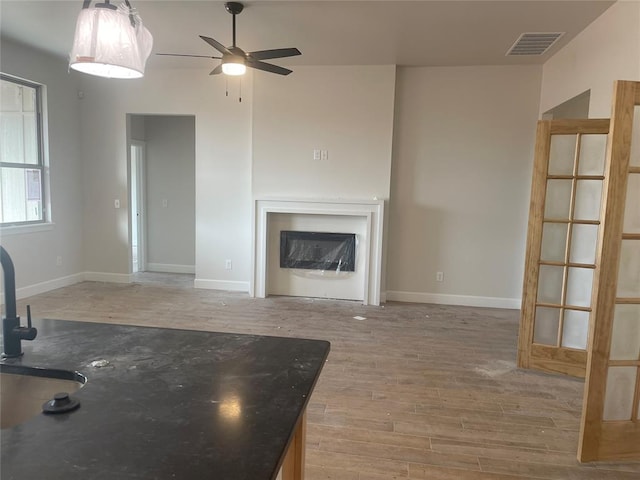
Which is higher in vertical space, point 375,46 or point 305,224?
point 375,46

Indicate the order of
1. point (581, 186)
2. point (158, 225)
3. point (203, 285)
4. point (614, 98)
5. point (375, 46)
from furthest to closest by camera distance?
point (158, 225) → point (203, 285) → point (375, 46) → point (581, 186) → point (614, 98)

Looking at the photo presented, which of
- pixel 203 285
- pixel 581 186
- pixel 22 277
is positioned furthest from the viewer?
pixel 203 285

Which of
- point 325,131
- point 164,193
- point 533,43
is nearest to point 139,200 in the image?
point 164,193

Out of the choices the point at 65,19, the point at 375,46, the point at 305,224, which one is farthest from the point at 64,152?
the point at 375,46

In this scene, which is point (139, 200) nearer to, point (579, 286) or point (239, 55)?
point (239, 55)

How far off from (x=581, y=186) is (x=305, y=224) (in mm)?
3141

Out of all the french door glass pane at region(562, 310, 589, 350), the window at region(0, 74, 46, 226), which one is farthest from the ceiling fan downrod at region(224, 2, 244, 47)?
the french door glass pane at region(562, 310, 589, 350)

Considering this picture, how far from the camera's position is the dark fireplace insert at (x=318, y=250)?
17.7 ft

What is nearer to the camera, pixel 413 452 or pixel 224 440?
pixel 224 440

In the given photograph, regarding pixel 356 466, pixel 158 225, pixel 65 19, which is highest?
pixel 65 19

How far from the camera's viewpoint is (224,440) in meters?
0.91

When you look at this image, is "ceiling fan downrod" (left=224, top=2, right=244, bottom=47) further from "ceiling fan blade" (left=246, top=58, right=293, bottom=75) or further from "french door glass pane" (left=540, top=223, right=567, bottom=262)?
→ "french door glass pane" (left=540, top=223, right=567, bottom=262)

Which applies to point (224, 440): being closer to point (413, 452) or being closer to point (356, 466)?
point (356, 466)

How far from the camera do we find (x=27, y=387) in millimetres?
1245
